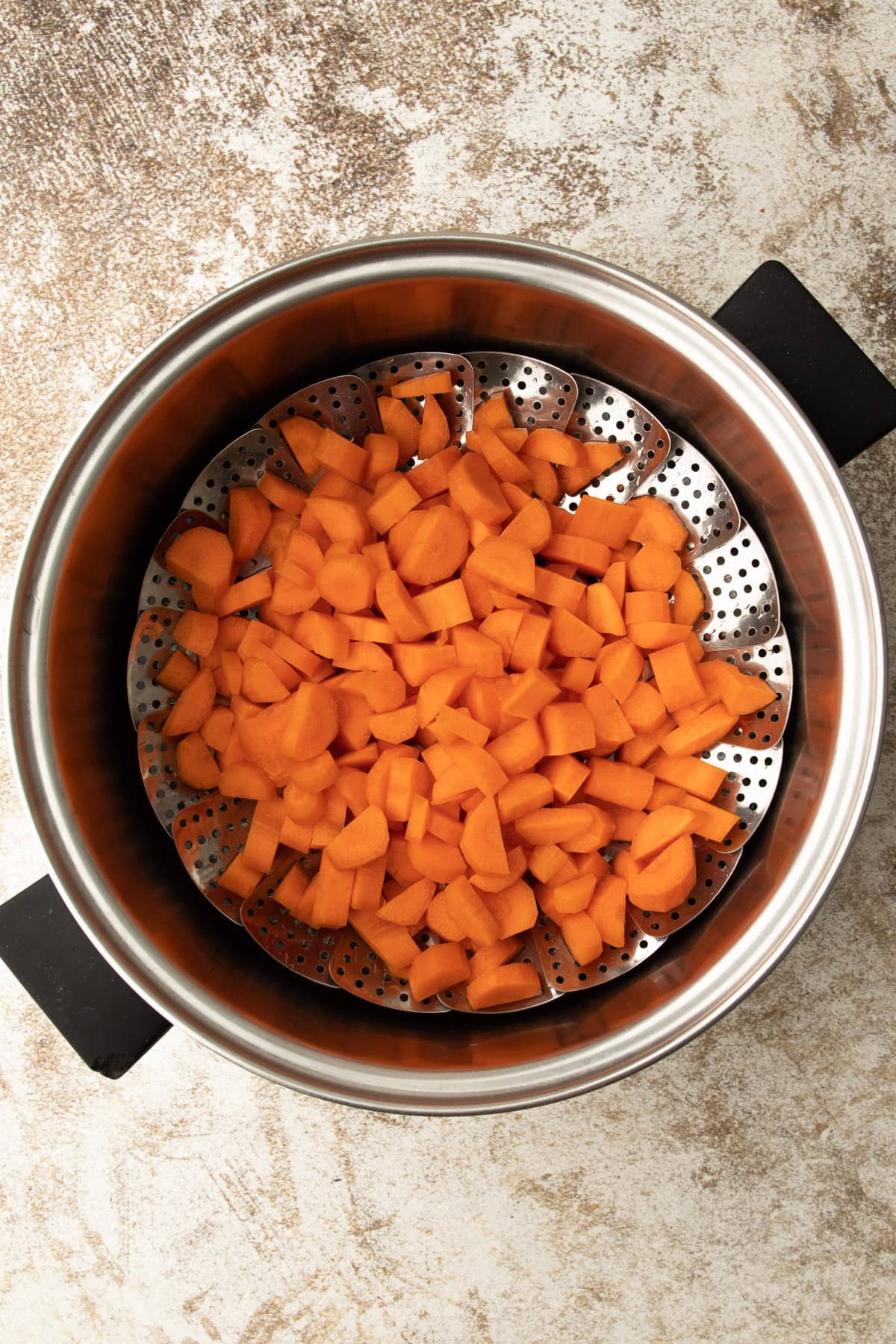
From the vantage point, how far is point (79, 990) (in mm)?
1248

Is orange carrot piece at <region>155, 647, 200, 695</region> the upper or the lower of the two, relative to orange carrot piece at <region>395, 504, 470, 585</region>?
lower

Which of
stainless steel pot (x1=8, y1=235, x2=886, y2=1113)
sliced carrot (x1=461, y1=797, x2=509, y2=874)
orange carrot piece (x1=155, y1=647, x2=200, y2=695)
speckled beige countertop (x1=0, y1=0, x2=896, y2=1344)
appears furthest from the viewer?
speckled beige countertop (x1=0, y1=0, x2=896, y2=1344)

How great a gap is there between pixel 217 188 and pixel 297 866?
1187 mm

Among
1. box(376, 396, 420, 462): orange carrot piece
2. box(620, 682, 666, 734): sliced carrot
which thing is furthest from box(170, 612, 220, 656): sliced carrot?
box(620, 682, 666, 734): sliced carrot

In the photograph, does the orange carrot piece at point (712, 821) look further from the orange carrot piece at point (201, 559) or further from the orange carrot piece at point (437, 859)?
the orange carrot piece at point (201, 559)

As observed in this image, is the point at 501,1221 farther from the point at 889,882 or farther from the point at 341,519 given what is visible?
the point at 341,519

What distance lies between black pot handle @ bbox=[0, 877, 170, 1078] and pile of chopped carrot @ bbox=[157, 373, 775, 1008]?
216mm

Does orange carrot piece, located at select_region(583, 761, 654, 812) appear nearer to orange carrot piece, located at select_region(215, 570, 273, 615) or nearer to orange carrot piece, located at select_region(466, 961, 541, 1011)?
orange carrot piece, located at select_region(466, 961, 541, 1011)

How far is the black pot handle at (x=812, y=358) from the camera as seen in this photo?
124 centimetres

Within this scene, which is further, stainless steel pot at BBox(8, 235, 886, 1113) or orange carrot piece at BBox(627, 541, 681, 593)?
orange carrot piece at BBox(627, 541, 681, 593)

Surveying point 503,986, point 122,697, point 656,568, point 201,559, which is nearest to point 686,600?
point 656,568

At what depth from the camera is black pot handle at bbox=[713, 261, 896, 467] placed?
1238 millimetres

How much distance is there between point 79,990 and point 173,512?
0.71 metres

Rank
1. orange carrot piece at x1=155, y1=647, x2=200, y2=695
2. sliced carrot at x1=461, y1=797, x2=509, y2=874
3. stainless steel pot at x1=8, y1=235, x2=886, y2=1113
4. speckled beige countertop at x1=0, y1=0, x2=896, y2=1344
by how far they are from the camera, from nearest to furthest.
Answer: stainless steel pot at x1=8, y1=235, x2=886, y2=1113 < sliced carrot at x1=461, y1=797, x2=509, y2=874 < orange carrot piece at x1=155, y1=647, x2=200, y2=695 < speckled beige countertop at x1=0, y1=0, x2=896, y2=1344
